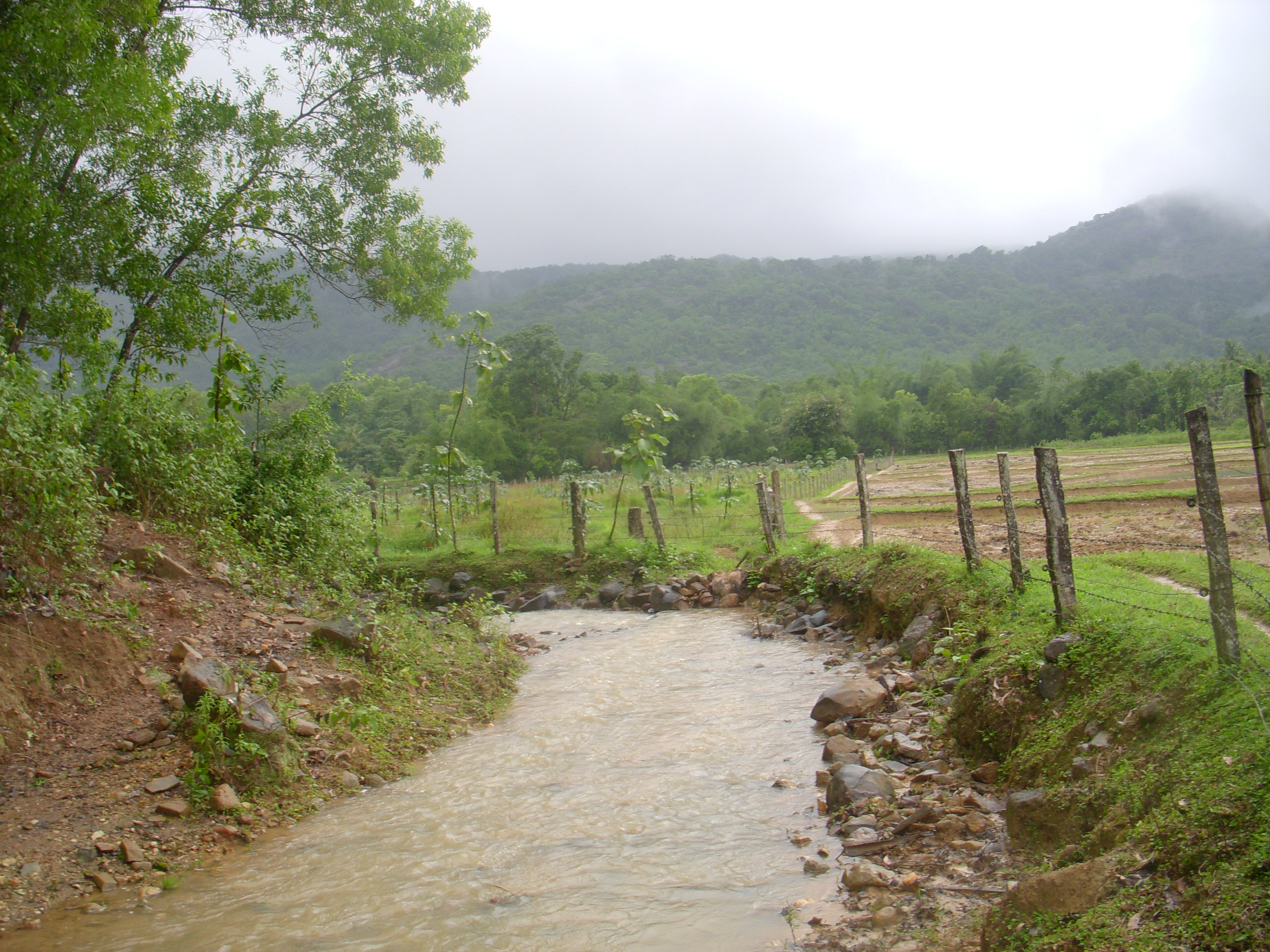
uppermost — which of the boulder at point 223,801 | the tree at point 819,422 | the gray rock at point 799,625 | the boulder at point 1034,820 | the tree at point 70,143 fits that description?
the tree at point 70,143

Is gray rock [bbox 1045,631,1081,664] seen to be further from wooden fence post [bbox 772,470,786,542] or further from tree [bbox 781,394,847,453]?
tree [bbox 781,394,847,453]

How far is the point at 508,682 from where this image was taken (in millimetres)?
9844

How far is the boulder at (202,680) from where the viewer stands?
245 inches

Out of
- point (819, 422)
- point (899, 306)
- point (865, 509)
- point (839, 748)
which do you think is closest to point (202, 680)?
point (839, 748)

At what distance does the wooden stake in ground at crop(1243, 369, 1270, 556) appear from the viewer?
12.9ft

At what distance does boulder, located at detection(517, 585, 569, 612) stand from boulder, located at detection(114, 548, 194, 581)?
8015mm

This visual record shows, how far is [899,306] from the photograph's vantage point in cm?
16662

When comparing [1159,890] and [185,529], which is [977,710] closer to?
[1159,890]

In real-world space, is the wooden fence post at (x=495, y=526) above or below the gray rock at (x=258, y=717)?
above

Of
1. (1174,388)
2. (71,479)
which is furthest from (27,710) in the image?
(1174,388)

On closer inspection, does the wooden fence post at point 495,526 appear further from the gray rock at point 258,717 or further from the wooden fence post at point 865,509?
the gray rock at point 258,717

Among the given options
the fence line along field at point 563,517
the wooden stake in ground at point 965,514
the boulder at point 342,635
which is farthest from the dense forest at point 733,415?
the wooden stake in ground at point 965,514

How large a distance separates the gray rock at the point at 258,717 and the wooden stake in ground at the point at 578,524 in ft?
32.6

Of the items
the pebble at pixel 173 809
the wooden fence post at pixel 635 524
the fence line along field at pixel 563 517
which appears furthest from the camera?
the fence line along field at pixel 563 517
